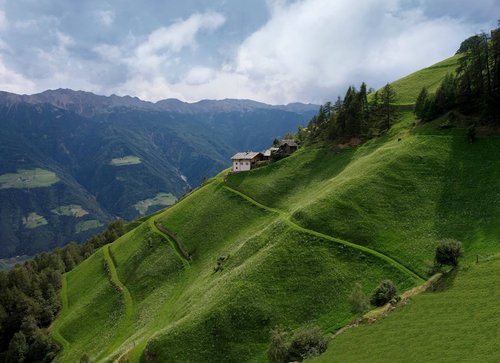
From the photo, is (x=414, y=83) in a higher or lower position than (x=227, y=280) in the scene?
higher

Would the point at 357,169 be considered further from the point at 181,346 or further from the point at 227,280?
the point at 181,346

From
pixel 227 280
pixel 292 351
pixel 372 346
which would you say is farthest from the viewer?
pixel 227 280

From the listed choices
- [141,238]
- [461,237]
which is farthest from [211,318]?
[141,238]

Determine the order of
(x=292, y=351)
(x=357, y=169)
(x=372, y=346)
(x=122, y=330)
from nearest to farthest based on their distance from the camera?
1. (x=372, y=346)
2. (x=292, y=351)
3. (x=122, y=330)
4. (x=357, y=169)

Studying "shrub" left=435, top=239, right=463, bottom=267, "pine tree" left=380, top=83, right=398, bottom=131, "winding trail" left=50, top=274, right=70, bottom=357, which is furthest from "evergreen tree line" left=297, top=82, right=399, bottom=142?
"winding trail" left=50, top=274, right=70, bottom=357

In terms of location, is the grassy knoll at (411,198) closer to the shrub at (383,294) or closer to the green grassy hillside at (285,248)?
the green grassy hillside at (285,248)

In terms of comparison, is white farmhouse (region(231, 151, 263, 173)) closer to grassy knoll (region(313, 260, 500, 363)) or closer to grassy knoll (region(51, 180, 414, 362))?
grassy knoll (region(51, 180, 414, 362))

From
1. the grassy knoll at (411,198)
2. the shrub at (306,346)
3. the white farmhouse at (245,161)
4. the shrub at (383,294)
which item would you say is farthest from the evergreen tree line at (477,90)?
the shrub at (306,346)
